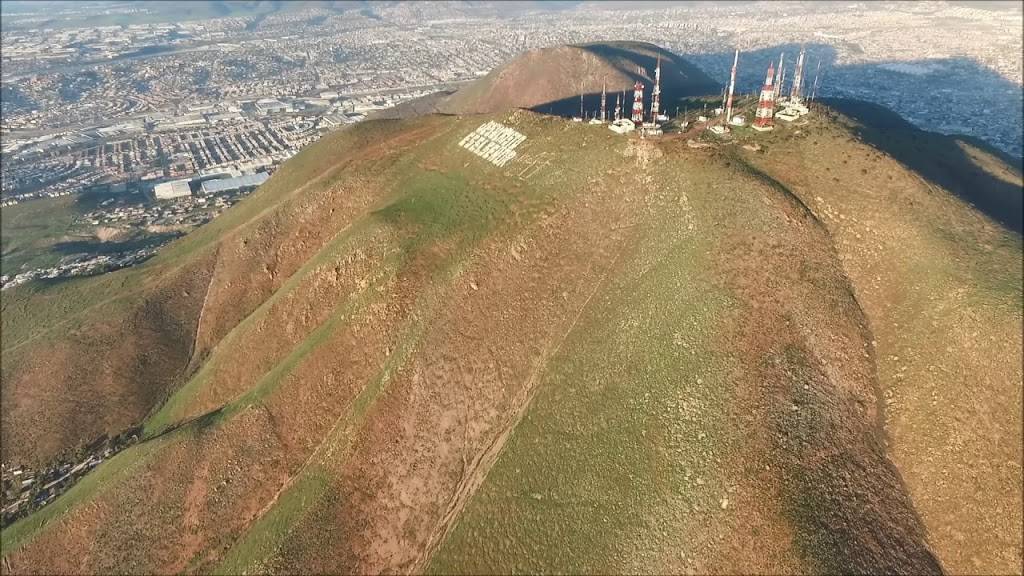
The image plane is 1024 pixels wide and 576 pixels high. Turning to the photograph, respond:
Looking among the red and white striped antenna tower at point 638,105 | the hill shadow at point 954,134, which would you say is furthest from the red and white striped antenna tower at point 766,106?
the red and white striped antenna tower at point 638,105

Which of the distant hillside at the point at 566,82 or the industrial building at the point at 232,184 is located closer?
the industrial building at the point at 232,184

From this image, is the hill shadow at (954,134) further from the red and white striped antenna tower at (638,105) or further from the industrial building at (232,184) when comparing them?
the industrial building at (232,184)

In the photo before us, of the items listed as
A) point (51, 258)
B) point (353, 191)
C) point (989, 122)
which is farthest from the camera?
point (989, 122)

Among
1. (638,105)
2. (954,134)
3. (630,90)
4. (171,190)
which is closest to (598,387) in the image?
(638,105)

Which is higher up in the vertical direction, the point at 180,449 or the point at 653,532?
the point at 653,532

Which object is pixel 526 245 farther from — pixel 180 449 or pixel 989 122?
pixel 989 122

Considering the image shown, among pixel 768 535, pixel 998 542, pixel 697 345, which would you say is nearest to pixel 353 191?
pixel 697 345

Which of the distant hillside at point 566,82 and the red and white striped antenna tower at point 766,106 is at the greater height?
the red and white striped antenna tower at point 766,106
